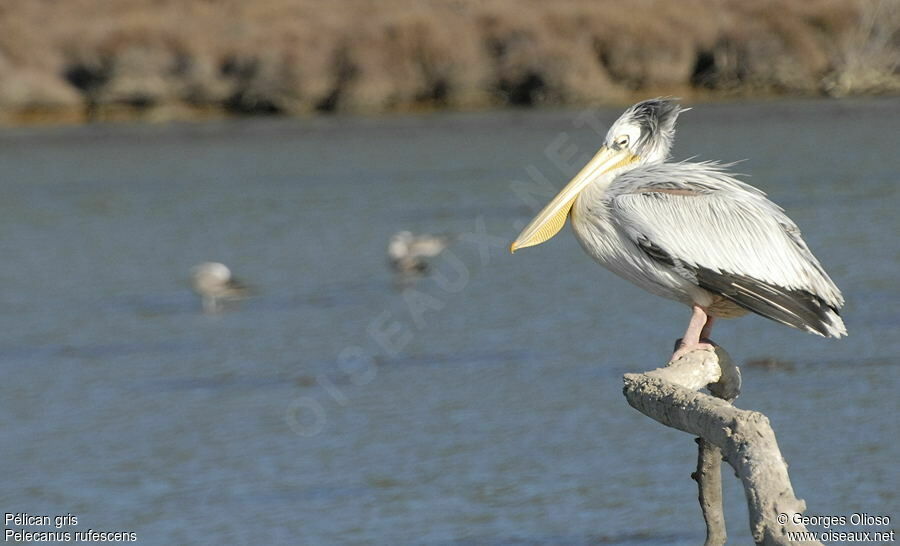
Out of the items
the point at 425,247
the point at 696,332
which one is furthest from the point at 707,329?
the point at 425,247

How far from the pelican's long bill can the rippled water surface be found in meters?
2.32

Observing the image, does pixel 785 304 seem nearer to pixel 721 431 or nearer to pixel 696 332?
pixel 696 332

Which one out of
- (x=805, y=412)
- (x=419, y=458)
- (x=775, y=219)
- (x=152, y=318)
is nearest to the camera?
(x=775, y=219)

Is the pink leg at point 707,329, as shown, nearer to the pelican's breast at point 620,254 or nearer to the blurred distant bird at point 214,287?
the pelican's breast at point 620,254

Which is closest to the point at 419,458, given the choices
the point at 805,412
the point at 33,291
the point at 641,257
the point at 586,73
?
the point at 805,412

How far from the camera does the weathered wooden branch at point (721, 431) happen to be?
130 inches

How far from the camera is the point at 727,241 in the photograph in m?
4.68

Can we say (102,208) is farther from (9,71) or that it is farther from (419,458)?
(9,71)

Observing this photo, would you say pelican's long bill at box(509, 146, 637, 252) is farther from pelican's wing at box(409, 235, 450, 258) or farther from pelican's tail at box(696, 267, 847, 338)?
pelican's wing at box(409, 235, 450, 258)

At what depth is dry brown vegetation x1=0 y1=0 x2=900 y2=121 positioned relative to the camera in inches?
1497

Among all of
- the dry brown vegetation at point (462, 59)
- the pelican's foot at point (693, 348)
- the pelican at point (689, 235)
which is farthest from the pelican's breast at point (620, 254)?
the dry brown vegetation at point (462, 59)

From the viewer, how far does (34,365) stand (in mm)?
11625

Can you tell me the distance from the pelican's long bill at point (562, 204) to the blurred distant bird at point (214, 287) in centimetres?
885

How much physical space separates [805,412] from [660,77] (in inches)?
1160
